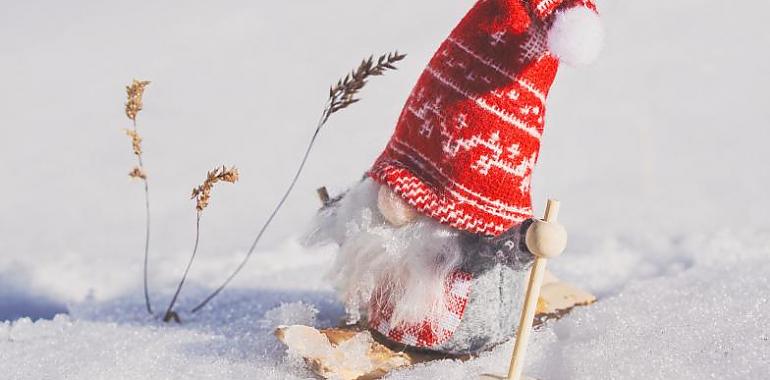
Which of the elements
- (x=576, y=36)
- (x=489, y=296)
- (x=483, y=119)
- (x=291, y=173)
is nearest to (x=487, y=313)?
(x=489, y=296)

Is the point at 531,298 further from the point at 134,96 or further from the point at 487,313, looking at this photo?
the point at 134,96

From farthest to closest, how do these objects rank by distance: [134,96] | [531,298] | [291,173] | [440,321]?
[291,173] → [134,96] → [440,321] → [531,298]

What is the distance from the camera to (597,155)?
2.94m

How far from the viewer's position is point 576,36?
50.7 inches

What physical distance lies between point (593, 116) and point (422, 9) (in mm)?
779

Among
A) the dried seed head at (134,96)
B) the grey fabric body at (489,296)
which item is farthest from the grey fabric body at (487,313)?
the dried seed head at (134,96)

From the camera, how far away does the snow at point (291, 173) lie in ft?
5.10

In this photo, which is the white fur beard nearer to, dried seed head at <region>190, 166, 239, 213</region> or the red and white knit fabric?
the red and white knit fabric

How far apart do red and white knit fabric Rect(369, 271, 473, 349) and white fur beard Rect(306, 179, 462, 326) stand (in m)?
0.01

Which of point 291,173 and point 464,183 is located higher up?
point 291,173

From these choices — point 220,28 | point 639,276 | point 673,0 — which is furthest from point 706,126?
point 220,28

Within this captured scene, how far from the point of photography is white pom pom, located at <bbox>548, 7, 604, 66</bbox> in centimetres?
129

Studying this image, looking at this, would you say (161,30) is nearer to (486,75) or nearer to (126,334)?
(126,334)

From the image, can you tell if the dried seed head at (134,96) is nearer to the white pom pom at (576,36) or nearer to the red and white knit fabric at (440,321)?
the red and white knit fabric at (440,321)
